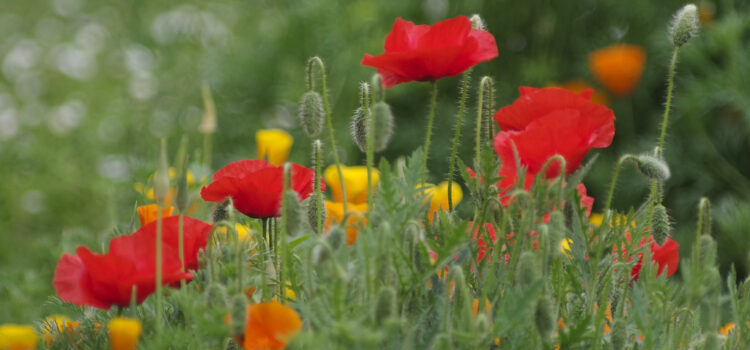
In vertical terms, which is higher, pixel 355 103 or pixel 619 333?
pixel 355 103

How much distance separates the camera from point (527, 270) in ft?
2.20

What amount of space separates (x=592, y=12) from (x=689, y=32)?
2068 millimetres

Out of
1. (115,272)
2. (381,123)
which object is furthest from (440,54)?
(115,272)

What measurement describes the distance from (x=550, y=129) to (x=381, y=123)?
0.52 feet

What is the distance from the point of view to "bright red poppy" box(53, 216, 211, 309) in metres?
0.72

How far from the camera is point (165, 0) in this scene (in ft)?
12.2

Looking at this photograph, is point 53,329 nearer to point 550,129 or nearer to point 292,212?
point 292,212

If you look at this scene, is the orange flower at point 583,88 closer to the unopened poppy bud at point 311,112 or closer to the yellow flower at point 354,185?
the yellow flower at point 354,185

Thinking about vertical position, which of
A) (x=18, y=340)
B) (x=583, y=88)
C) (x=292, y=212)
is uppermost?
(x=583, y=88)

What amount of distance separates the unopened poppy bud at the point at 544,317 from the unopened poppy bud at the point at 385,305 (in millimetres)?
122

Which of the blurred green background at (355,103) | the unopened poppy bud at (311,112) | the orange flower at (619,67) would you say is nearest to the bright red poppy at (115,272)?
the unopened poppy bud at (311,112)

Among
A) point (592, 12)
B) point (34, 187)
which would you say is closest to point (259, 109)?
point (34, 187)

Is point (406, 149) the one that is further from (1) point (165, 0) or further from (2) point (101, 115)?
(1) point (165, 0)

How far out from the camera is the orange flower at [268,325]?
68 cm
